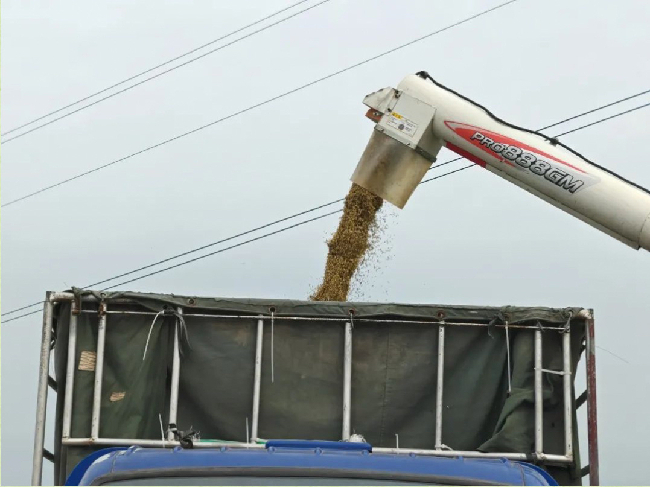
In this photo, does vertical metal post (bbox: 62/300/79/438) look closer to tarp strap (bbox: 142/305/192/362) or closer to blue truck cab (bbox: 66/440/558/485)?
tarp strap (bbox: 142/305/192/362)

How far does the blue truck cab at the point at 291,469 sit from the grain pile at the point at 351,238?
20.0 ft

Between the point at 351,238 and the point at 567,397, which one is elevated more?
the point at 351,238

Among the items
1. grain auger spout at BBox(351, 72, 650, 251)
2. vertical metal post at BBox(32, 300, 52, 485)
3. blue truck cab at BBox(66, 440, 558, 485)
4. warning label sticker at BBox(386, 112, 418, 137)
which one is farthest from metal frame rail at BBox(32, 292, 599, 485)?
blue truck cab at BBox(66, 440, 558, 485)

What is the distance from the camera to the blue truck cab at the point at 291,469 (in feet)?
11.2

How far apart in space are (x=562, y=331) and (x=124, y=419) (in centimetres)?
268

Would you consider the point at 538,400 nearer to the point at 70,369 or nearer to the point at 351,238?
the point at 70,369

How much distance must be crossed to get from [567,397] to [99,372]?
9.16ft

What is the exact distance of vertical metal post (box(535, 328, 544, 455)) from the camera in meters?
6.62

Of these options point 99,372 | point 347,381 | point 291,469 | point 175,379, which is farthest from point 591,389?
point 291,469

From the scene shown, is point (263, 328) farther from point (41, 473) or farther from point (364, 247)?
point (364, 247)

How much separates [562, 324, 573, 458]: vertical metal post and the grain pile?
3.26 metres

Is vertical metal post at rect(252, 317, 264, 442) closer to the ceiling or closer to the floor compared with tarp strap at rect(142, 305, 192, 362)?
closer to the floor

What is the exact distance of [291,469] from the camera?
3436 mm

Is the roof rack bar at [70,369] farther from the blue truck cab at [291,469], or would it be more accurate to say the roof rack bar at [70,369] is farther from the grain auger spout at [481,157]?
the grain auger spout at [481,157]
